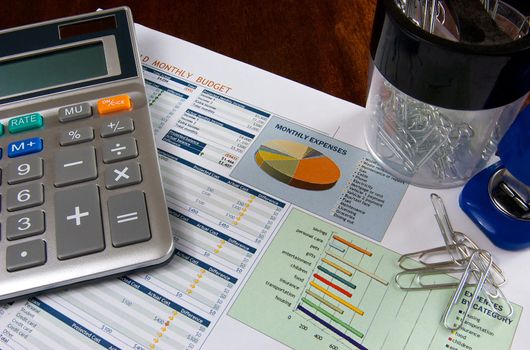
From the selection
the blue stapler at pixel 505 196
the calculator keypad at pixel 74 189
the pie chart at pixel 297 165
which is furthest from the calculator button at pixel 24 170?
the blue stapler at pixel 505 196

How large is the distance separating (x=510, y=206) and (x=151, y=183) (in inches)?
8.7

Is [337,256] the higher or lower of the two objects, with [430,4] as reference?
lower

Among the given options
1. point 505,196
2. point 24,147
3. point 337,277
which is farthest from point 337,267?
point 24,147

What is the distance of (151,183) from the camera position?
35 cm

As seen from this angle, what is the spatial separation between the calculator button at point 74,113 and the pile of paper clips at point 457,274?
0.75ft

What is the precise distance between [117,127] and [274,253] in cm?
13

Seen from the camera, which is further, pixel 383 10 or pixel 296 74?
pixel 296 74

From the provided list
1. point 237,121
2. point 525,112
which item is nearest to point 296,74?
point 237,121

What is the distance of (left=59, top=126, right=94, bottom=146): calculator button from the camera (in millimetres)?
370

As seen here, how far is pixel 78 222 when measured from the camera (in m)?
0.33

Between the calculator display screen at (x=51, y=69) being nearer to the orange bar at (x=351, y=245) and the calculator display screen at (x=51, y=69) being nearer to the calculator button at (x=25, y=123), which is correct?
the calculator button at (x=25, y=123)

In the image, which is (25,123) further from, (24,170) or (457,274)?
(457,274)

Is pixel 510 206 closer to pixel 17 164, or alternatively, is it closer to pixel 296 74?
pixel 296 74

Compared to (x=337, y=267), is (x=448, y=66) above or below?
above
